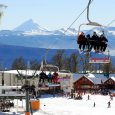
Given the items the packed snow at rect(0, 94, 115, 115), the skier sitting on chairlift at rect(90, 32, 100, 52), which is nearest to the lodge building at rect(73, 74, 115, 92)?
the packed snow at rect(0, 94, 115, 115)

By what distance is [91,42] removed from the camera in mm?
18516

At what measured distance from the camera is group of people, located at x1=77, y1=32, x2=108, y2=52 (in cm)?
1848

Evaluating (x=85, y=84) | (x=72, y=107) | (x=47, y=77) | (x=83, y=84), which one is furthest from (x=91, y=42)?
(x=83, y=84)

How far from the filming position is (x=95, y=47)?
746 inches

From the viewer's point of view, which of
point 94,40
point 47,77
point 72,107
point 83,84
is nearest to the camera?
point 94,40

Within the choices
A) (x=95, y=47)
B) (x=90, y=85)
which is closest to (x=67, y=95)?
(x=90, y=85)

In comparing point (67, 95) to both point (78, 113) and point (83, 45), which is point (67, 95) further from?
point (83, 45)

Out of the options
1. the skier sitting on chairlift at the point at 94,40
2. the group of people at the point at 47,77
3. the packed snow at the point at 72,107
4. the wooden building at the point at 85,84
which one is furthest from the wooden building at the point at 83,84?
the skier sitting on chairlift at the point at 94,40

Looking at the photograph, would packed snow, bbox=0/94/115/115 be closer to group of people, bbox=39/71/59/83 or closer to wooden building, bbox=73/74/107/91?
wooden building, bbox=73/74/107/91

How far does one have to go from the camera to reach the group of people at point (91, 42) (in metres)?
18.5

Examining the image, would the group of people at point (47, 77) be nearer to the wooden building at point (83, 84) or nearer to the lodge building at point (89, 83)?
the lodge building at point (89, 83)

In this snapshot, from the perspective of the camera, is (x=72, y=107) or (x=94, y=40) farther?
(x=72, y=107)

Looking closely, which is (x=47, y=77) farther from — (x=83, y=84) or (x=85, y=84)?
(x=83, y=84)

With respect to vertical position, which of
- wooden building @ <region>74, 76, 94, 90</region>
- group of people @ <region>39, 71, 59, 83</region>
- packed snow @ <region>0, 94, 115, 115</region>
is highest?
wooden building @ <region>74, 76, 94, 90</region>
